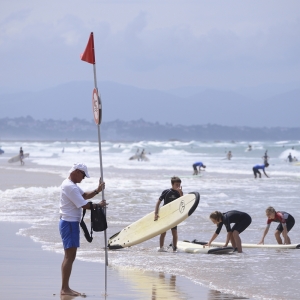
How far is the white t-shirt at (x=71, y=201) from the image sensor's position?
7.33m

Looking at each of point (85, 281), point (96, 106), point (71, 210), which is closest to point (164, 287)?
point (85, 281)

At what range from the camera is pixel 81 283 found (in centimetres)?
824

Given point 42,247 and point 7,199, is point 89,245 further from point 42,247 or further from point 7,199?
point 7,199

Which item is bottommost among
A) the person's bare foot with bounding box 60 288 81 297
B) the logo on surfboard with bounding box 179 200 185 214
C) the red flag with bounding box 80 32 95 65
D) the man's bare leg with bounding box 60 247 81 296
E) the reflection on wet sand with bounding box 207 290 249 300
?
the reflection on wet sand with bounding box 207 290 249 300

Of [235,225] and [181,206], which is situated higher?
[181,206]

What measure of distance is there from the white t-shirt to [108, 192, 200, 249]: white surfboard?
3.52 metres

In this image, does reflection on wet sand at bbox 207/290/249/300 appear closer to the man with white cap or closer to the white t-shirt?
the man with white cap

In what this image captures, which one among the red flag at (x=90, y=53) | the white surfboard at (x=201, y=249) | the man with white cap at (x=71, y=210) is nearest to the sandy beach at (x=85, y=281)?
the man with white cap at (x=71, y=210)

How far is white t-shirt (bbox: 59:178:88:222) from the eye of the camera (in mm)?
7328

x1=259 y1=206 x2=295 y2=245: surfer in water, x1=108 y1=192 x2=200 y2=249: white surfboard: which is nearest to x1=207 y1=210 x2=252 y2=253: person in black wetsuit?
x1=108 y1=192 x2=200 y2=249: white surfboard

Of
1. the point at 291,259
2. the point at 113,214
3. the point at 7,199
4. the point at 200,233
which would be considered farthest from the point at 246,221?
the point at 7,199

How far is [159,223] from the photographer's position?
1140 cm

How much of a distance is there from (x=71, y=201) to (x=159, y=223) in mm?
4151

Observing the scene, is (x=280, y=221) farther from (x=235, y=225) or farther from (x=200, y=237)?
(x=200, y=237)
